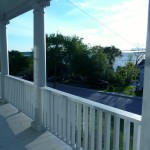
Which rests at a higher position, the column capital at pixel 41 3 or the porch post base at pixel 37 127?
the column capital at pixel 41 3

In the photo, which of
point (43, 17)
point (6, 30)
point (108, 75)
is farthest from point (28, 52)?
point (43, 17)

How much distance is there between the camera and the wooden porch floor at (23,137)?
10.2 ft

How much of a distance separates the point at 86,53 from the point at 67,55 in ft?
7.37

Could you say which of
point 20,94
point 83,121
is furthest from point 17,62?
point 83,121

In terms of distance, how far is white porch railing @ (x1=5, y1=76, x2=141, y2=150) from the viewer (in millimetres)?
1981

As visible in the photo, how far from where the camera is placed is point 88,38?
2859 centimetres

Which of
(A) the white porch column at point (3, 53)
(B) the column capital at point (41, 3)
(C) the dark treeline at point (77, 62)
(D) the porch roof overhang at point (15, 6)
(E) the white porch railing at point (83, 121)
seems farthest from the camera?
(C) the dark treeline at point (77, 62)

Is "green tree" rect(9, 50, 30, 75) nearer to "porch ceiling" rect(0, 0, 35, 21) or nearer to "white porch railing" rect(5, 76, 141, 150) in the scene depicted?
"porch ceiling" rect(0, 0, 35, 21)

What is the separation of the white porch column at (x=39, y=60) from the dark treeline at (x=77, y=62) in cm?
1972

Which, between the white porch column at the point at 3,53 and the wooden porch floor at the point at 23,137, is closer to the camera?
the wooden porch floor at the point at 23,137

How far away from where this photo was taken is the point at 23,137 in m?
3.46

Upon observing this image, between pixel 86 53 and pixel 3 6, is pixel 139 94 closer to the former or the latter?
pixel 86 53

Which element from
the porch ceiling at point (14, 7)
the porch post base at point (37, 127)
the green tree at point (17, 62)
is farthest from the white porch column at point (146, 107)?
the green tree at point (17, 62)

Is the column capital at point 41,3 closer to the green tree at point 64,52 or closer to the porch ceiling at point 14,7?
the porch ceiling at point 14,7
